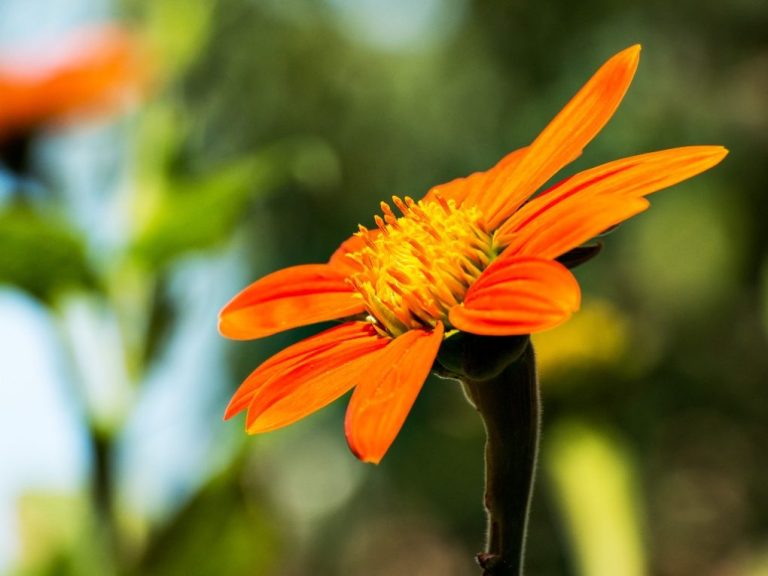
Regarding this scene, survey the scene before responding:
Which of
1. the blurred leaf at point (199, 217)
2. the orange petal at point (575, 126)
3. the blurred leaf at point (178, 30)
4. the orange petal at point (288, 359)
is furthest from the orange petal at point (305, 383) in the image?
the blurred leaf at point (178, 30)

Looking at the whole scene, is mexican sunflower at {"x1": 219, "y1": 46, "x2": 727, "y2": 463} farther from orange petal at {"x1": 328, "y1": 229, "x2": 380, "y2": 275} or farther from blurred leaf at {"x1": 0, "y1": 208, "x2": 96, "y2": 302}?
blurred leaf at {"x1": 0, "y1": 208, "x2": 96, "y2": 302}

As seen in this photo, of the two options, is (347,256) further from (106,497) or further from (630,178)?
(106,497)

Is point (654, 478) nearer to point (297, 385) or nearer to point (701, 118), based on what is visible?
point (701, 118)

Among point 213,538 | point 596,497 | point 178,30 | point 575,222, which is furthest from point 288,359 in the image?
point 178,30

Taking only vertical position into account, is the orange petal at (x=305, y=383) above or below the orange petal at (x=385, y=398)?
above

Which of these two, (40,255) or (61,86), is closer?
(40,255)

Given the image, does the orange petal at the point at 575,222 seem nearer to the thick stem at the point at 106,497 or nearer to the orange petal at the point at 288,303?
the orange petal at the point at 288,303

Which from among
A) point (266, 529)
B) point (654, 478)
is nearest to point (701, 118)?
point (654, 478)
